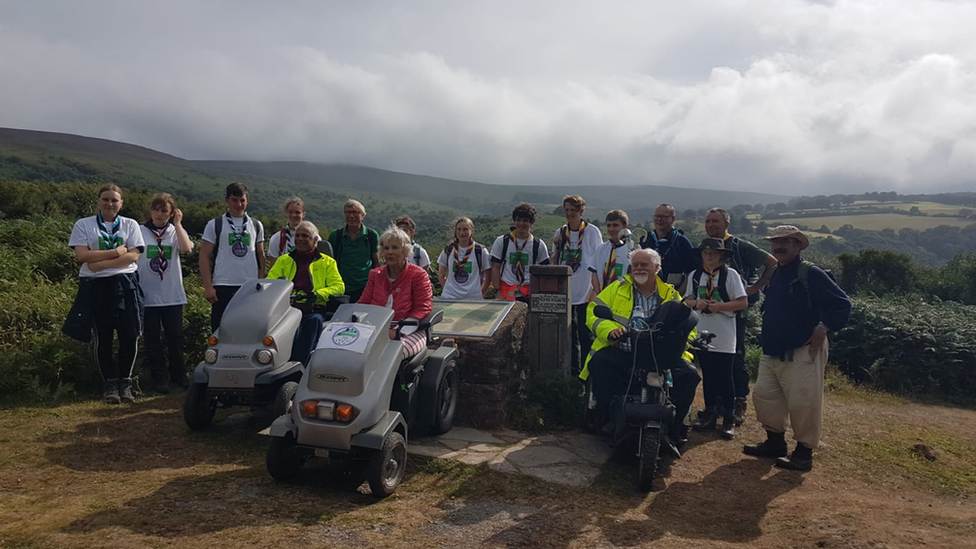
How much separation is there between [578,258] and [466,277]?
1.42 meters

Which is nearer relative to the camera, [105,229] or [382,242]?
[382,242]

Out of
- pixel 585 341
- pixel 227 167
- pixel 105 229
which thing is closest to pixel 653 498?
pixel 585 341

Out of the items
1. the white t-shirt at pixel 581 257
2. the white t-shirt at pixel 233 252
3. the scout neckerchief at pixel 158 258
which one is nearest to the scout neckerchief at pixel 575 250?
the white t-shirt at pixel 581 257

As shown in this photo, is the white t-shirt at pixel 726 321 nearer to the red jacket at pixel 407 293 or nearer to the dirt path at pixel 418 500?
the dirt path at pixel 418 500

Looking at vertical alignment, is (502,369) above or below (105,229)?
below

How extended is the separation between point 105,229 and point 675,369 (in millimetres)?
5724

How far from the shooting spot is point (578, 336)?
307 inches

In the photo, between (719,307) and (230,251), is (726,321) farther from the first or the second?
(230,251)

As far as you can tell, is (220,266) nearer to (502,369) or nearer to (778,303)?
(502,369)

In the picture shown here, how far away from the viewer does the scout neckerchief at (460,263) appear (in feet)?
26.2

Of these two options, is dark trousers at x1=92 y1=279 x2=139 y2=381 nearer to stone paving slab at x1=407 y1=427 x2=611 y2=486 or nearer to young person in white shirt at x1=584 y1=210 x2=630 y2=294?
stone paving slab at x1=407 y1=427 x2=611 y2=486

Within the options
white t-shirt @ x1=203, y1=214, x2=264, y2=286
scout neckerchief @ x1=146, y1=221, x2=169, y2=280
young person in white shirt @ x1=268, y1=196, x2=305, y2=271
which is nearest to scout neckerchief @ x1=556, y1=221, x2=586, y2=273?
young person in white shirt @ x1=268, y1=196, x2=305, y2=271

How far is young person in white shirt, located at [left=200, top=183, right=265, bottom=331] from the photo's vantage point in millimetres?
7051

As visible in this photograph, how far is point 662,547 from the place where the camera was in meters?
3.88
